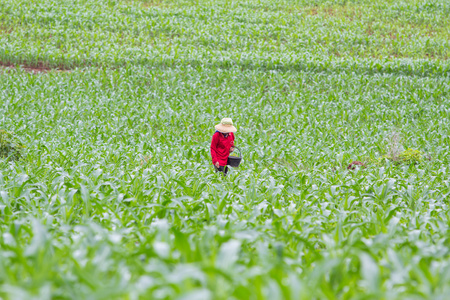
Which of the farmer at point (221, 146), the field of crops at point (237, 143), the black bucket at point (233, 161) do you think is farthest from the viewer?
the black bucket at point (233, 161)

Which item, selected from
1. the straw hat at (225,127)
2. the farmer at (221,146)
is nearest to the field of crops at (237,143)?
the farmer at (221,146)

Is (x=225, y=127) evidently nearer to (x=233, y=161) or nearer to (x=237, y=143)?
(x=233, y=161)

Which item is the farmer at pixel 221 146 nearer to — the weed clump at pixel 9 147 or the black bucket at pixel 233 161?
the black bucket at pixel 233 161

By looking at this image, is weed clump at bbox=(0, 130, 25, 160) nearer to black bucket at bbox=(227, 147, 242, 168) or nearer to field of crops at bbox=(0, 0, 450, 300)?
field of crops at bbox=(0, 0, 450, 300)

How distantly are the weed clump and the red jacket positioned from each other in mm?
3749

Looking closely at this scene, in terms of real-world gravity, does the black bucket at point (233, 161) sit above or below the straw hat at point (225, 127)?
below

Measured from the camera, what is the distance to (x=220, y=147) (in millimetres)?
7305

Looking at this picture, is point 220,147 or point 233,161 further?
point 233,161

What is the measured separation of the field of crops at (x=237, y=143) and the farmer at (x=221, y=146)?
0.96 ft

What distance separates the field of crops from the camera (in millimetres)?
2189

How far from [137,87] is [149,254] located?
14717mm

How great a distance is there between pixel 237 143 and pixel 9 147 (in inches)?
217

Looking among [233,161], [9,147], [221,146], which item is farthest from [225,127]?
[9,147]

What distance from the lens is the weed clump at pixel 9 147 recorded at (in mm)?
7215
